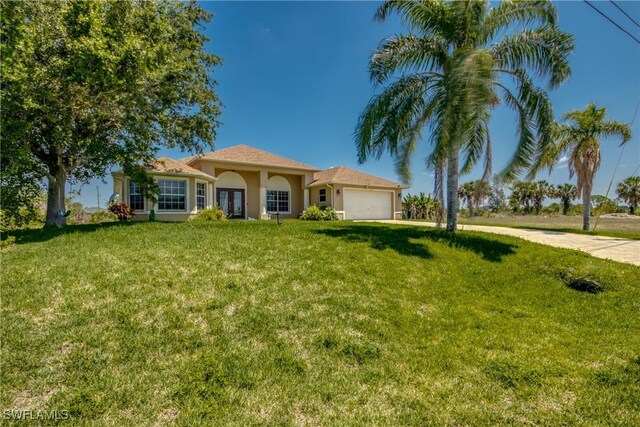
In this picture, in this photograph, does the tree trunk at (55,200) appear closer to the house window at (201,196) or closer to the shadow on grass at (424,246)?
the house window at (201,196)

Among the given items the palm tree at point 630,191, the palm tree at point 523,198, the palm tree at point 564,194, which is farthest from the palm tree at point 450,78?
the palm tree at point 630,191

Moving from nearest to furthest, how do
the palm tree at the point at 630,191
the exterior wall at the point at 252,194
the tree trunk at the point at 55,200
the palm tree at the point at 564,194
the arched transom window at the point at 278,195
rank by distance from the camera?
the tree trunk at the point at 55,200
the exterior wall at the point at 252,194
the arched transom window at the point at 278,195
the palm tree at the point at 630,191
the palm tree at the point at 564,194

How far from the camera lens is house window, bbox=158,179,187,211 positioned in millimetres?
17719

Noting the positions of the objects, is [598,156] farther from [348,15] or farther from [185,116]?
[185,116]

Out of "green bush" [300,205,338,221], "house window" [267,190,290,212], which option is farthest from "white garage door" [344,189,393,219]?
"house window" [267,190,290,212]

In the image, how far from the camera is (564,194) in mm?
59656

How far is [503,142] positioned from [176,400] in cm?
1159

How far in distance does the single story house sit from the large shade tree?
3.55 meters

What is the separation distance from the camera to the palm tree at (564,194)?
192ft

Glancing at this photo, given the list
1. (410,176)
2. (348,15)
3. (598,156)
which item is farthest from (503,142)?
(598,156)

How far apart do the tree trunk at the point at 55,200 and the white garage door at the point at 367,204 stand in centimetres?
1656

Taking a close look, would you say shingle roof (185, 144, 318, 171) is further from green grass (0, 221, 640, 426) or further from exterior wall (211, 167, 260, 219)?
green grass (0, 221, 640, 426)

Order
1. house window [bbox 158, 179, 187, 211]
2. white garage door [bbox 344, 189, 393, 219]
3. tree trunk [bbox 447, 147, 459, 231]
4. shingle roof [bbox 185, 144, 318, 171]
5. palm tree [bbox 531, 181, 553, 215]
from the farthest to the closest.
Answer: palm tree [bbox 531, 181, 553, 215], white garage door [bbox 344, 189, 393, 219], shingle roof [bbox 185, 144, 318, 171], house window [bbox 158, 179, 187, 211], tree trunk [bbox 447, 147, 459, 231]

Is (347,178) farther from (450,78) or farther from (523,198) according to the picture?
(523,198)
